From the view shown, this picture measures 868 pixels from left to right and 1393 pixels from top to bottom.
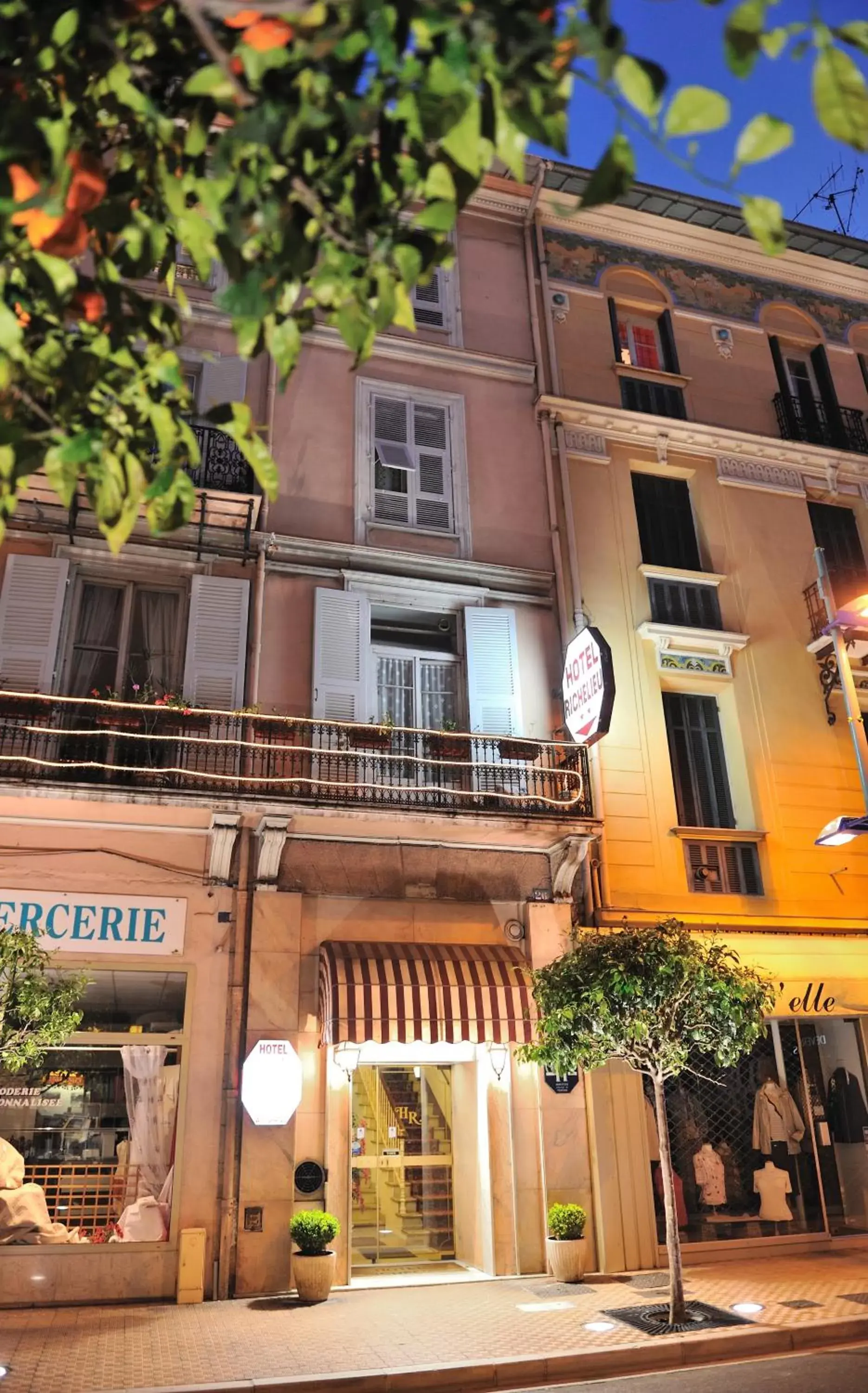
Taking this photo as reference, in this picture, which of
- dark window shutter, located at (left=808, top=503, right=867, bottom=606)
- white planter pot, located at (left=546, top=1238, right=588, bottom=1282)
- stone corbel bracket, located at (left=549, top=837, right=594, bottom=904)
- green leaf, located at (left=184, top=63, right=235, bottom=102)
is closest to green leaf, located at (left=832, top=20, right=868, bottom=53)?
green leaf, located at (left=184, top=63, right=235, bottom=102)

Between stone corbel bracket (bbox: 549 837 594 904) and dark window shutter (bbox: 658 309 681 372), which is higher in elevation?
dark window shutter (bbox: 658 309 681 372)

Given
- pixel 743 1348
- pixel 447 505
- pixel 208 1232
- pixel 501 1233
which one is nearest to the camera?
pixel 743 1348

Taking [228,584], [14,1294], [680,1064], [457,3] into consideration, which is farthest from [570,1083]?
[457,3]

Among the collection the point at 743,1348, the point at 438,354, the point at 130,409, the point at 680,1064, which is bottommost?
the point at 743,1348

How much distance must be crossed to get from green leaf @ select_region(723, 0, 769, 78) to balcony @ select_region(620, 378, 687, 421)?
15.5 metres

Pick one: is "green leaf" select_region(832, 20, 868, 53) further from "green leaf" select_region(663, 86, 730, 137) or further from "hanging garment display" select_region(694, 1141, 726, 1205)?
"hanging garment display" select_region(694, 1141, 726, 1205)

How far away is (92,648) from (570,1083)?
8518mm

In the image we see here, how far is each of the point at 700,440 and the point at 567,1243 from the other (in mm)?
12670

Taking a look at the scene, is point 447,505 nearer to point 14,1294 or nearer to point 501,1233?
point 501,1233

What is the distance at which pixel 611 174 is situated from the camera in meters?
2.86

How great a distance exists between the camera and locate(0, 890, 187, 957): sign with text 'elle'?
11734 mm

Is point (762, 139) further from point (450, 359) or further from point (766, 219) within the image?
point (450, 359)

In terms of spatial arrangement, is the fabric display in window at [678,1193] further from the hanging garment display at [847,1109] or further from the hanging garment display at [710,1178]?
the hanging garment display at [847,1109]

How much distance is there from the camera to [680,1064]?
10.4 meters
